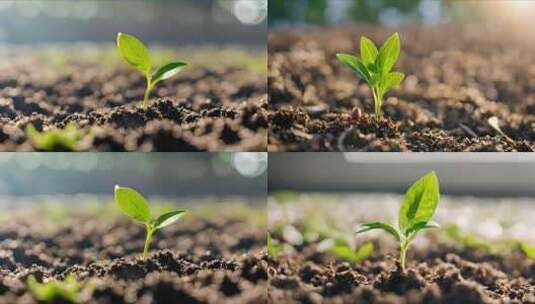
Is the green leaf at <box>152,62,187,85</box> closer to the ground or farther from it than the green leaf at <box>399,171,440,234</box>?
farther from it

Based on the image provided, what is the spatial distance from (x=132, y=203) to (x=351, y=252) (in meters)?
0.45

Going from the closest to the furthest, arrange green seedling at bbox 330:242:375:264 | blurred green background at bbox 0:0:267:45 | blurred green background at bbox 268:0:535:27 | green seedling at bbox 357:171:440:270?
1. green seedling at bbox 357:171:440:270
2. green seedling at bbox 330:242:375:264
3. blurred green background at bbox 0:0:267:45
4. blurred green background at bbox 268:0:535:27

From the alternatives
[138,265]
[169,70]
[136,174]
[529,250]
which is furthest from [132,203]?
[529,250]

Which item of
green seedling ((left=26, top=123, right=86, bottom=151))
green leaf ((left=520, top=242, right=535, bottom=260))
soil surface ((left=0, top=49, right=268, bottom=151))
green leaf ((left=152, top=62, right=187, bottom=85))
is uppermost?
green leaf ((left=152, top=62, right=187, bottom=85))

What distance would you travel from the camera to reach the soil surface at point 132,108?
49.7 inches

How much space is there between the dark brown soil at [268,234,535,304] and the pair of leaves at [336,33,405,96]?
351 mm

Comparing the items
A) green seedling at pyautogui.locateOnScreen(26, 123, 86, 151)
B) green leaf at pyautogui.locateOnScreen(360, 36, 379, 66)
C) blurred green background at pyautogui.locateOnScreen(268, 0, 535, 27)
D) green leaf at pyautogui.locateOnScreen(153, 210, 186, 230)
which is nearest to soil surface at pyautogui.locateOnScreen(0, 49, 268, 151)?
green seedling at pyautogui.locateOnScreen(26, 123, 86, 151)

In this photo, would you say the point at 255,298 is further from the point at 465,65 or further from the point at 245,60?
the point at 465,65

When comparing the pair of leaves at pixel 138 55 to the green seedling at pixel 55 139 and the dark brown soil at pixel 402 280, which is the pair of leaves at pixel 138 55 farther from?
the dark brown soil at pixel 402 280

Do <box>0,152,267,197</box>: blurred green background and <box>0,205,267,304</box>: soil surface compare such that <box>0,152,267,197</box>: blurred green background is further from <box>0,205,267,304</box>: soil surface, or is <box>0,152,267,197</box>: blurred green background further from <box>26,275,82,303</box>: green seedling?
<box>26,275,82,303</box>: green seedling

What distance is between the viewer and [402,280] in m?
1.27

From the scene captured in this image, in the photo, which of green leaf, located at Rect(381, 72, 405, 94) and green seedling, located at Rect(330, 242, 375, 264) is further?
green seedling, located at Rect(330, 242, 375, 264)

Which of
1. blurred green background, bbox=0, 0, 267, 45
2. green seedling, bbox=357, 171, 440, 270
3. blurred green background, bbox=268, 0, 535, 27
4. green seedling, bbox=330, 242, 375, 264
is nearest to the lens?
green seedling, bbox=357, 171, 440, 270

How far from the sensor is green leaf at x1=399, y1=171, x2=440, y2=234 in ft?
4.04
